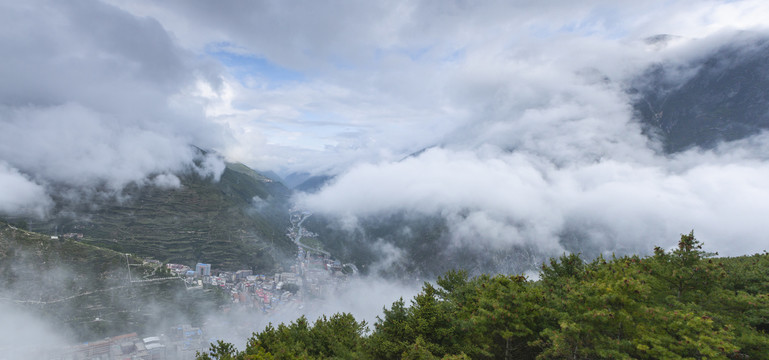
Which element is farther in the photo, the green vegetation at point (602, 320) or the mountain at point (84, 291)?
A: the mountain at point (84, 291)

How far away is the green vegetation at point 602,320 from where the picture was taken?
57.8ft

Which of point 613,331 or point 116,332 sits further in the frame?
point 116,332

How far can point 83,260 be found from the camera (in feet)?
458

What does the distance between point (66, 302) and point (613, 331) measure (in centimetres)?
18665

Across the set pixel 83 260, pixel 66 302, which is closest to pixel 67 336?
pixel 66 302

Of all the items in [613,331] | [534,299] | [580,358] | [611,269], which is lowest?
[580,358]

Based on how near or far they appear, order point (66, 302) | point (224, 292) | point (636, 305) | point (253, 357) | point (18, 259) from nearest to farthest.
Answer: point (636, 305), point (253, 357), point (66, 302), point (18, 259), point (224, 292)

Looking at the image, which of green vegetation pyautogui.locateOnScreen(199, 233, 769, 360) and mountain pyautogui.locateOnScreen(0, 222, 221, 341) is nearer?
green vegetation pyautogui.locateOnScreen(199, 233, 769, 360)

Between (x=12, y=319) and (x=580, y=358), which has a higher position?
(x=580, y=358)

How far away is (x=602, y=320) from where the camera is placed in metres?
18.4

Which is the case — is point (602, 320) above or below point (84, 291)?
above

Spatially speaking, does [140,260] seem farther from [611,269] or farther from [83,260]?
[611,269]

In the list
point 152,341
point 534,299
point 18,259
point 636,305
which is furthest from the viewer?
point 18,259

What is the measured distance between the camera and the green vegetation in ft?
57.8
